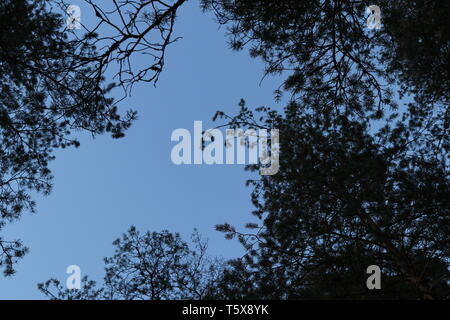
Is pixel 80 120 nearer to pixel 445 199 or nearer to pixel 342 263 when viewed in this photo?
pixel 342 263

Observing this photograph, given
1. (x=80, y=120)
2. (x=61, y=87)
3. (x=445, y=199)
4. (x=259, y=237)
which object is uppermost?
(x=61, y=87)

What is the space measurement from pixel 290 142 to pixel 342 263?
103 inches

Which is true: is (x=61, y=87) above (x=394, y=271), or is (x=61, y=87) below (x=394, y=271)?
above

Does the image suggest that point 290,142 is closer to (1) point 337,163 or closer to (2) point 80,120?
(1) point 337,163

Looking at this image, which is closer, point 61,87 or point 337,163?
point 61,87

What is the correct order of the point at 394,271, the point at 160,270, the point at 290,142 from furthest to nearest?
1. the point at 160,270
2. the point at 290,142
3. the point at 394,271

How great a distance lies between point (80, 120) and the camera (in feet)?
19.0
